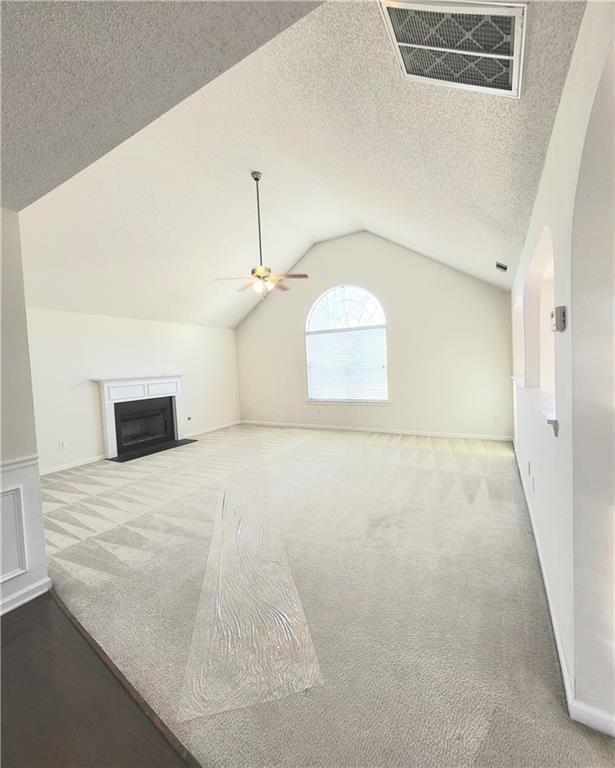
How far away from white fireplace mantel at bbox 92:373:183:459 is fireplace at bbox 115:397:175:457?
0.33 ft

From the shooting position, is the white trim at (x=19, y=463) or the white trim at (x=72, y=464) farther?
the white trim at (x=72, y=464)

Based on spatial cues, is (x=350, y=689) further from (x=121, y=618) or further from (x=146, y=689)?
(x=121, y=618)

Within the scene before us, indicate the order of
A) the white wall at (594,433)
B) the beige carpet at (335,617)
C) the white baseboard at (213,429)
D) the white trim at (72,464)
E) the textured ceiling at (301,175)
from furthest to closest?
1. the white baseboard at (213,429)
2. the white trim at (72,464)
3. the textured ceiling at (301,175)
4. the beige carpet at (335,617)
5. the white wall at (594,433)

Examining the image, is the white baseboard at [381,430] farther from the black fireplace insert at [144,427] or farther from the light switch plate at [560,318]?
the light switch plate at [560,318]

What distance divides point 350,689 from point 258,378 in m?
6.79

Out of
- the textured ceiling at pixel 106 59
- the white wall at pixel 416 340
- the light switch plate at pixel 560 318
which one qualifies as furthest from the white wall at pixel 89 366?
the light switch plate at pixel 560 318

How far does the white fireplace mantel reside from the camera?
552 cm

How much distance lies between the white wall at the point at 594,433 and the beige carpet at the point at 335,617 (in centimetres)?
28

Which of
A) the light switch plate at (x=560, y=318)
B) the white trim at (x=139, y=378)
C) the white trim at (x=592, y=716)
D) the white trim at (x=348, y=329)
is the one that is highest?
the white trim at (x=348, y=329)

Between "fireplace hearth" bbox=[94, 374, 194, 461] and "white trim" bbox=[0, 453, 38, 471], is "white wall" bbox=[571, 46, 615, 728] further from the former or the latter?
"fireplace hearth" bbox=[94, 374, 194, 461]

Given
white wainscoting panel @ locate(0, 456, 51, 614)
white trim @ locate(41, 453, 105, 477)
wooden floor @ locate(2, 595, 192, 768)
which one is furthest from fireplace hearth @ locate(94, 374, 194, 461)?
wooden floor @ locate(2, 595, 192, 768)

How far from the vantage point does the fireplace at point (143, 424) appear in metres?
5.83

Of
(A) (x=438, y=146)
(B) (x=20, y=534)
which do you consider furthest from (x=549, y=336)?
(B) (x=20, y=534)

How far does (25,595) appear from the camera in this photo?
83.0 inches
